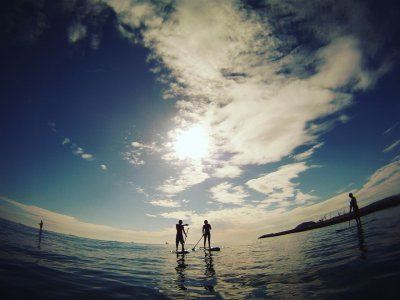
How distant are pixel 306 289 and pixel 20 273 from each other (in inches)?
338

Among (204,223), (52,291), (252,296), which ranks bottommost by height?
(252,296)

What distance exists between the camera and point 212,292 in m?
6.76

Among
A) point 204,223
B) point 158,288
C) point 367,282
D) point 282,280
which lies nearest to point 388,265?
point 367,282

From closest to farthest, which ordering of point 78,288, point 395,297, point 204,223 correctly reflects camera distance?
point 395,297 → point 78,288 → point 204,223

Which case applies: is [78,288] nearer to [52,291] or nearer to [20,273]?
[52,291]

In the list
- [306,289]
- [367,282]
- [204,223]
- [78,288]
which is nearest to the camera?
[367,282]

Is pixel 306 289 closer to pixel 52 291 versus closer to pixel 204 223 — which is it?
pixel 52 291

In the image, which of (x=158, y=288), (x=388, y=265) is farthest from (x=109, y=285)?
(x=388, y=265)

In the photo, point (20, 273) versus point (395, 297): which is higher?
point (20, 273)

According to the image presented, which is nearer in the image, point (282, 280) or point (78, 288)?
point (78, 288)

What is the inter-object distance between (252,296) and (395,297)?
3145mm

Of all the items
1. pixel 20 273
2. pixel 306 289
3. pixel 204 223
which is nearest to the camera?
pixel 306 289

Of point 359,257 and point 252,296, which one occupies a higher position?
point 359,257

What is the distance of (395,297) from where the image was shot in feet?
13.9
